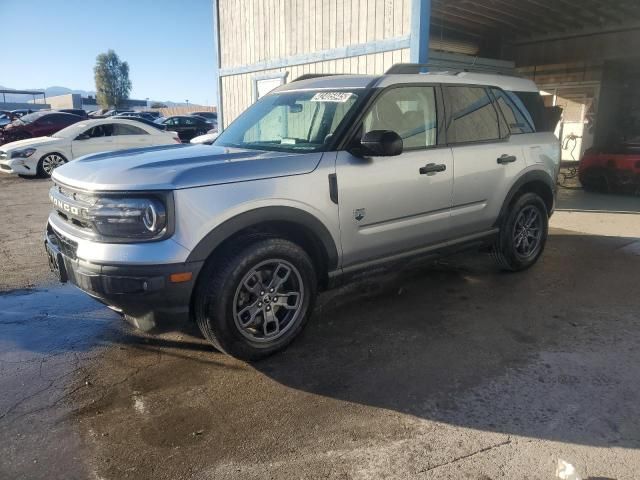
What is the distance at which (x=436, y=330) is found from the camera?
3877 mm

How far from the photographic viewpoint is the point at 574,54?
1366 centimetres

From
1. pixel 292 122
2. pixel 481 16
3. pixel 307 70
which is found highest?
pixel 481 16

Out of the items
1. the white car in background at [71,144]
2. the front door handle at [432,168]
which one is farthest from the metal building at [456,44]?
the front door handle at [432,168]

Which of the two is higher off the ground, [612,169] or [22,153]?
[22,153]

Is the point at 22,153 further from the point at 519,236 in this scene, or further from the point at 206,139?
the point at 519,236

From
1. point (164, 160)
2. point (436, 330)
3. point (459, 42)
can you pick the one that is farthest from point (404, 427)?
point (459, 42)

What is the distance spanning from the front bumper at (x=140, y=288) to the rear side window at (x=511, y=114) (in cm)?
337

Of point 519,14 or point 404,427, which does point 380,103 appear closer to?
point 404,427

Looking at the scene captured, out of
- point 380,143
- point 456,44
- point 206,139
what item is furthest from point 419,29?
point 456,44

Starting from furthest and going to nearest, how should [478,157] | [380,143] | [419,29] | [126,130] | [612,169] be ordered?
[126,130] < [612,169] < [419,29] < [478,157] < [380,143]

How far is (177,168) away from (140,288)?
29.2 inches

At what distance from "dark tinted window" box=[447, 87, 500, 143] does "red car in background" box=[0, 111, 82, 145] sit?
16.4m

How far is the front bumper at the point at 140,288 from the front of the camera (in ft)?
9.25

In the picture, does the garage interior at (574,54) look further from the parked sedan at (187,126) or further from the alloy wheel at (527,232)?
the parked sedan at (187,126)
